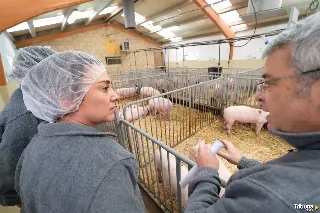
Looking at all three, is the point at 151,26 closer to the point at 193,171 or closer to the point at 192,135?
the point at 192,135

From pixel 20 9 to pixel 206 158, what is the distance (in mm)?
3137

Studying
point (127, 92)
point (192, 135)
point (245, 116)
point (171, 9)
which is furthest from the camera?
point (171, 9)

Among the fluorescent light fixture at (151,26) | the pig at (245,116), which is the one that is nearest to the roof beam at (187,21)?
the fluorescent light fixture at (151,26)

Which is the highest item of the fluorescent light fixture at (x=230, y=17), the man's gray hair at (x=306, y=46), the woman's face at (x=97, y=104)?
the fluorescent light fixture at (x=230, y=17)

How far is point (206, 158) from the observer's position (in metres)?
0.93

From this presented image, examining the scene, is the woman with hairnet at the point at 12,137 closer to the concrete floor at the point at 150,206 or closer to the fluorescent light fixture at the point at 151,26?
the concrete floor at the point at 150,206

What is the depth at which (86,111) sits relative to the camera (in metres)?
0.81

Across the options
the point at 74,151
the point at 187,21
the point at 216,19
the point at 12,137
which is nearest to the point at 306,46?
the point at 74,151

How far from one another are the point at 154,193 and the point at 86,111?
1.64 m

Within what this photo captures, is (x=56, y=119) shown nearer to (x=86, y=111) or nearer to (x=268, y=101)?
(x=86, y=111)

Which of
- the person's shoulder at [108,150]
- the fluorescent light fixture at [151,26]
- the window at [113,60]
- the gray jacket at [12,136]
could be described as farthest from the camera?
the window at [113,60]

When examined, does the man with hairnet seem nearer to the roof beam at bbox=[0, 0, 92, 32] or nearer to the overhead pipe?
the roof beam at bbox=[0, 0, 92, 32]

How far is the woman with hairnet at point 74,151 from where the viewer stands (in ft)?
1.89

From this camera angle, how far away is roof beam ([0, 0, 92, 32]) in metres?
2.16
